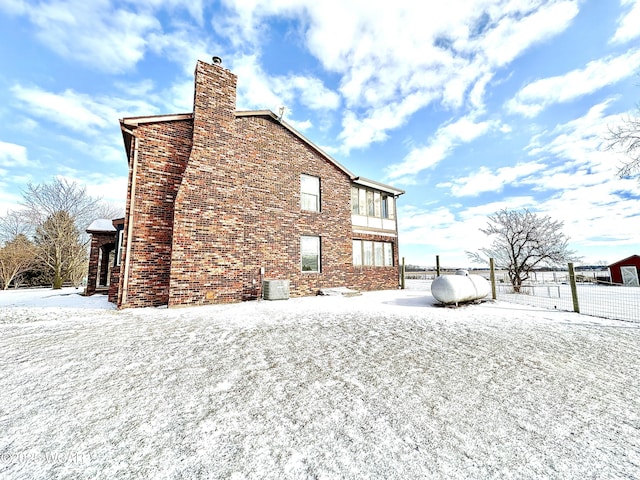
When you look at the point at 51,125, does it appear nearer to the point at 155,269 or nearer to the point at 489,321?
the point at 155,269

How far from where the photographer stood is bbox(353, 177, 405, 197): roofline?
1379 centimetres

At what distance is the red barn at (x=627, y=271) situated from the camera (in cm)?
2355

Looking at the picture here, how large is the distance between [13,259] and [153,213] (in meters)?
19.8

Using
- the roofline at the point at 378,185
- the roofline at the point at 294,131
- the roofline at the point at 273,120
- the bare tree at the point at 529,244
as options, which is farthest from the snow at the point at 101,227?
A: the bare tree at the point at 529,244

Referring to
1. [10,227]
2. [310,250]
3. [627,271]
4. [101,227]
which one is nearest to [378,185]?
[310,250]

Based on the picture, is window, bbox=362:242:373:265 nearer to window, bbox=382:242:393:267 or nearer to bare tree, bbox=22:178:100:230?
window, bbox=382:242:393:267

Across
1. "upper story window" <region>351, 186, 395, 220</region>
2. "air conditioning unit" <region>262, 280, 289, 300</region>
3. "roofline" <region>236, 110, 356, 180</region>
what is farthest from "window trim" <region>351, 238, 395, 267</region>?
"air conditioning unit" <region>262, 280, 289, 300</region>

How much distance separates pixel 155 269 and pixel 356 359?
7448 mm

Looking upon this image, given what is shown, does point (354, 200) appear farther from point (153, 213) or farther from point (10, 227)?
point (10, 227)

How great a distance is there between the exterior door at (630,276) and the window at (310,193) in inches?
1212

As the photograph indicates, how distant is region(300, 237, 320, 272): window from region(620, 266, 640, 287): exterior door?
3051 cm

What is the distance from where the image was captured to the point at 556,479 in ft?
5.94

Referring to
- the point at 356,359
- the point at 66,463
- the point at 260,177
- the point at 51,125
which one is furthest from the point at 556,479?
the point at 51,125

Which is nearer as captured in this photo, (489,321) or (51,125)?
(489,321)
